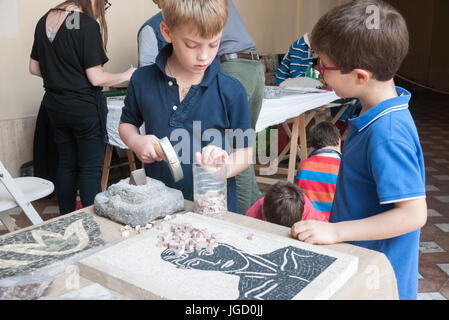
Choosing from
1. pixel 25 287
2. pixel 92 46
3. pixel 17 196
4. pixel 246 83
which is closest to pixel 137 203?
pixel 25 287

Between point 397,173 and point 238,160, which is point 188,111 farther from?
point 397,173

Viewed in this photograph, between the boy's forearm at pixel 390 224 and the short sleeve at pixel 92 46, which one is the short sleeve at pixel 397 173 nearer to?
the boy's forearm at pixel 390 224

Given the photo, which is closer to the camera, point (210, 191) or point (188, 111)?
point (210, 191)

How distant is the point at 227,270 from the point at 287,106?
2693 millimetres

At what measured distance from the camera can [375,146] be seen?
3.19ft

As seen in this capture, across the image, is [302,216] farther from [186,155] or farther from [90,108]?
[90,108]

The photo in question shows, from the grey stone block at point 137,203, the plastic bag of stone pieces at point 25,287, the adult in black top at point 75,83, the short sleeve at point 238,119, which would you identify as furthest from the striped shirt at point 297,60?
the plastic bag of stone pieces at point 25,287

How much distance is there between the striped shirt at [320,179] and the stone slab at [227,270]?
138 cm

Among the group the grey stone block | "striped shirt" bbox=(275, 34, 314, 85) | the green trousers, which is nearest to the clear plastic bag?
the grey stone block

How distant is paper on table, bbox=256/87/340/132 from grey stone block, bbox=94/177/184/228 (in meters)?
1.91

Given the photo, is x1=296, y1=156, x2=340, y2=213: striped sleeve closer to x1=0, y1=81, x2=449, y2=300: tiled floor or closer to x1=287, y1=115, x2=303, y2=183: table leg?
x1=0, y1=81, x2=449, y2=300: tiled floor

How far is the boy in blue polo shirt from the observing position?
93 centimetres

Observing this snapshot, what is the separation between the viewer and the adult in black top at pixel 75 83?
2.38m

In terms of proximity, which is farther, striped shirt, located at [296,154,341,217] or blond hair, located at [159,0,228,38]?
striped shirt, located at [296,154,341,217]
